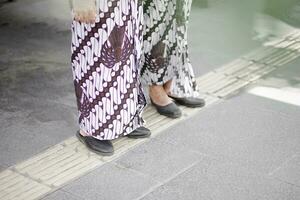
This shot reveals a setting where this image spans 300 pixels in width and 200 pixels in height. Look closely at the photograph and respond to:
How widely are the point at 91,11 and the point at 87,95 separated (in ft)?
1.79

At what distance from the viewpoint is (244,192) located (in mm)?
2998

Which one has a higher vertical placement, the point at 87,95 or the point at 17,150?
the point at 87,95

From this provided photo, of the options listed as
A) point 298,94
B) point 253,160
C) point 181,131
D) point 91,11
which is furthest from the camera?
point 298,94

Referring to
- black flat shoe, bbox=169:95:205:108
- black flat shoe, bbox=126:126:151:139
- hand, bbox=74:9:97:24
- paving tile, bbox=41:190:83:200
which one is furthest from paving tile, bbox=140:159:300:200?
hand, bbox=74:9:97:24

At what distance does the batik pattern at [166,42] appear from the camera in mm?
3574

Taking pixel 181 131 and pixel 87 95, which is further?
pixel 181 131

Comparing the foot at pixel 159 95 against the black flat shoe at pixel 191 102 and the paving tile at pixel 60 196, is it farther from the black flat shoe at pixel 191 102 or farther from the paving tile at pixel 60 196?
the paving tile at pixel 60 196

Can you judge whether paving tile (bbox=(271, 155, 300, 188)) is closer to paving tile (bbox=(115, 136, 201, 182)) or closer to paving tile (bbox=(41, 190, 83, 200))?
paving tile (bbox=(115, 136, 201, 182))

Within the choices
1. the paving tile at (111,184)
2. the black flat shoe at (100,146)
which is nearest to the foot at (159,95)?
the black flat shoe at (100,146)

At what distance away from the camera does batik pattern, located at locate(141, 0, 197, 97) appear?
11.7ft

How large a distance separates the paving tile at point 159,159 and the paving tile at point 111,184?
0.21 ft

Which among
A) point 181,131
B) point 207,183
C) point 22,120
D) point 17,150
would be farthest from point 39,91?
point 207,183

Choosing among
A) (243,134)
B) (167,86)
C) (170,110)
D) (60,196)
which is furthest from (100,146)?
(243,134)

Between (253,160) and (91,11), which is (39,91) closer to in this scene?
(91,11)
